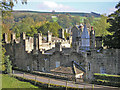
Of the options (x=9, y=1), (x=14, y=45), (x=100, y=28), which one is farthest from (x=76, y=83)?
(x=100, y=28)

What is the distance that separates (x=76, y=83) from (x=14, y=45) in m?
19.5

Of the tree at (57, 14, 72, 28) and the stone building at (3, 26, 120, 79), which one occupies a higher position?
the tree at (57, 14, 72, 28)

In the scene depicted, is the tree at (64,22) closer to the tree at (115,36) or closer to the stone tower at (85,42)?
the stone tower at (85,42)

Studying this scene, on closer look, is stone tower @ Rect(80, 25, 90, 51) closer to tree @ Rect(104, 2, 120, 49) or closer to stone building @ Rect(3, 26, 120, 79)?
stone building @ Rect(3, 26, 120, 79)

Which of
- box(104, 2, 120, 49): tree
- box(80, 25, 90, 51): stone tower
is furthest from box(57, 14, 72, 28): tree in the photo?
box(104, 2, 120, 49): tree

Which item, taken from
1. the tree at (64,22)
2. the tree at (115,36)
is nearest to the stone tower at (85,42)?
the tree at (115,36)

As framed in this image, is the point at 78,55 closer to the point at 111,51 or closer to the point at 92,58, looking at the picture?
the point at 92,58

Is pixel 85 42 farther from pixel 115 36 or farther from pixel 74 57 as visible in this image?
pixel 115 36

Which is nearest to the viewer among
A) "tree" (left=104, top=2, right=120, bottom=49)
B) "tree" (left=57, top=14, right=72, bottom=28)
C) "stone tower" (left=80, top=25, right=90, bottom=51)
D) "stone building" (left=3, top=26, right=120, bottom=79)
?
"tree" (left=104, top=2, right=120, bottom=49)

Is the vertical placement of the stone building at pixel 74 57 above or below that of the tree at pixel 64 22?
below

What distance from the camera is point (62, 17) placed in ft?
518

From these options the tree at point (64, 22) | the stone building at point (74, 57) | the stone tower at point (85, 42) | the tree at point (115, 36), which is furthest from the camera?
the tree at point (64, 22)

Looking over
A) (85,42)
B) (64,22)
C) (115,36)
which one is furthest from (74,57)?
(64,22)

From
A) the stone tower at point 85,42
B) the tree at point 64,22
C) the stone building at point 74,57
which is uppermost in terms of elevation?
the tree at point 64,22
